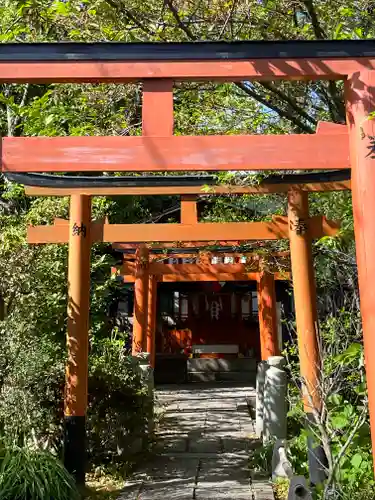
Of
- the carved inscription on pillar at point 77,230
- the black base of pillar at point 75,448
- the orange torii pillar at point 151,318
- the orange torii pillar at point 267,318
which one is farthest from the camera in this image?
the orange torii pillar at point 151,318

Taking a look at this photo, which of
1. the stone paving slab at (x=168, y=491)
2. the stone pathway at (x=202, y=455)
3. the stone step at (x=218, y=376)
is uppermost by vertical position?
the stone step at (x=218, y=376)

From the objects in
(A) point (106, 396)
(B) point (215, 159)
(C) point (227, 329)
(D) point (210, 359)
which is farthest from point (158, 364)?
(B) point (215, 159)

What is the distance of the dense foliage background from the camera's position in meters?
5.38

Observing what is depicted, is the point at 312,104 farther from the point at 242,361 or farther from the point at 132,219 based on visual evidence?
the point at 242,361

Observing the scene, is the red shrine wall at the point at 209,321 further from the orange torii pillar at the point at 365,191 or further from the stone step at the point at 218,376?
the orange torii pillar at the point at 365,191

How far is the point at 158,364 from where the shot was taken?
16.1 metres

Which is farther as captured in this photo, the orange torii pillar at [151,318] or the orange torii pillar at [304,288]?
the orange torii pillar at [151,318]

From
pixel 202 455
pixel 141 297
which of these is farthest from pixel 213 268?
pixel 202 455

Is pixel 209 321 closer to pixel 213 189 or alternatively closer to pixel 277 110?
pixel 213 189

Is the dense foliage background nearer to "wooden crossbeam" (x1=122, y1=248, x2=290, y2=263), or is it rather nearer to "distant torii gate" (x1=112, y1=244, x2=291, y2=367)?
"wooden crossbeam" (x1=122, y1=248, x2=290, y2=263)

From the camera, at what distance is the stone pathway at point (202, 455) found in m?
5.83

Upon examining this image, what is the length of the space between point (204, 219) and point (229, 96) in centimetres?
516

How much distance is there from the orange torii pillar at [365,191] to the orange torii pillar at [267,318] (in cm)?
828

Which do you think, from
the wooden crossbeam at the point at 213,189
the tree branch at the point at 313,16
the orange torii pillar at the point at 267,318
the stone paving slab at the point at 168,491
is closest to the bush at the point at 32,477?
the stone paving slab at the point at 168,491
